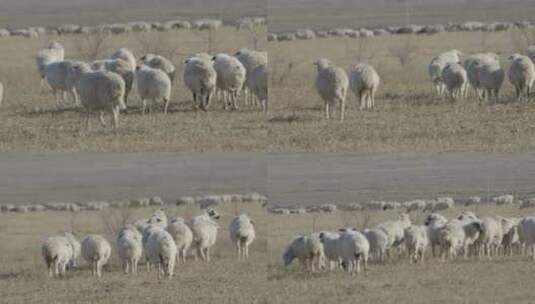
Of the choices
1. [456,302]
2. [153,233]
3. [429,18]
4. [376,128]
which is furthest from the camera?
[429,18]

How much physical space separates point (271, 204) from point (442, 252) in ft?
8.77

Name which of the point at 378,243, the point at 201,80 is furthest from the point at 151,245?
the point at 378,243

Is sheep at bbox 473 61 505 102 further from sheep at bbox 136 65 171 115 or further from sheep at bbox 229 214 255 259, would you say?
sheep at bbox 136 65 171 115

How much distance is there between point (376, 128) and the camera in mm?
18391

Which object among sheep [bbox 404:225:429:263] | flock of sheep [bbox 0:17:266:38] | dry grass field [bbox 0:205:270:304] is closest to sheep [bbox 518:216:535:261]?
sheep [bbox 404:225:429:263]

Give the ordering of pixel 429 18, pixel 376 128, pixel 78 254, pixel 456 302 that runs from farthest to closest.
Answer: pixel 429 18
pixel 78 254
pixel 376 128
pixel 456 302

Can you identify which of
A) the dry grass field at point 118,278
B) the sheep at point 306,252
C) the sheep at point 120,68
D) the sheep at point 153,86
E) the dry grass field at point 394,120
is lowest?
the dry grass field at point 118,278

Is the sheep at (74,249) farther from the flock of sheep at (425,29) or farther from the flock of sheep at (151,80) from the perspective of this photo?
the flock of sheep at (425,29)

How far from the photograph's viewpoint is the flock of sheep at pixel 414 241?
66.0 ft

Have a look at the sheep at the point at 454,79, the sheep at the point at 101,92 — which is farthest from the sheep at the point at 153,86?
the sheep at the point at 454,79

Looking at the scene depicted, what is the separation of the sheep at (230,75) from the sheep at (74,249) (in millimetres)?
3126

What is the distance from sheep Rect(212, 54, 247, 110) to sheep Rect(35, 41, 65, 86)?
2.52 meters

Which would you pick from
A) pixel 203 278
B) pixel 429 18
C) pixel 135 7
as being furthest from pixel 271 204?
pixel 429 18

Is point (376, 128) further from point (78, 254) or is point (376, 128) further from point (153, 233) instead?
point (78, 254)
